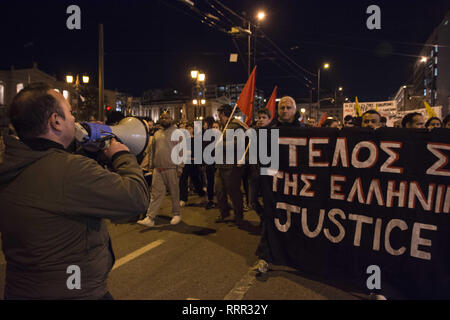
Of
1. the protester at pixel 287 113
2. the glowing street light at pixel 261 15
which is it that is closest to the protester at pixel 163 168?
the protester at pixel 287 113

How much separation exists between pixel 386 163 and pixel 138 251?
3233mm

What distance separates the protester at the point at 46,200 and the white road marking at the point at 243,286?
1.97 meters

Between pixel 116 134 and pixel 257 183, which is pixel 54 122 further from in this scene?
pixel 257 183

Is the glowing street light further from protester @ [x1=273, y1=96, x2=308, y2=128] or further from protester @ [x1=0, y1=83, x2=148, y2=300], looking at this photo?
protester @ [x1=0, y1=83, x2=148, y2=300]

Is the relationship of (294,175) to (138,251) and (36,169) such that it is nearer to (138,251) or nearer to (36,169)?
(138,251)

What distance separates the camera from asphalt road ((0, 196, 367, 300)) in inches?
123

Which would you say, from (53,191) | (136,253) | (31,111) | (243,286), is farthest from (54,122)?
(136,253)

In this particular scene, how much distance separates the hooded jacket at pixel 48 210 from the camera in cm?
128

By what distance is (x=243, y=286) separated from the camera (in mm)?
3305

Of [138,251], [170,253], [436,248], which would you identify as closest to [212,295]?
[170,253]

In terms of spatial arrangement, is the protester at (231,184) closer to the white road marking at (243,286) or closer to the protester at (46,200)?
the white road marking at (243,286)

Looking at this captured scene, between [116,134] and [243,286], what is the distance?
2.27 metres

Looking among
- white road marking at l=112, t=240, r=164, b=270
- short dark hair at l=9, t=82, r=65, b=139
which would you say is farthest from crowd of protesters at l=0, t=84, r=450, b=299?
white road marking at l=112, t=240, r=164, b=270
